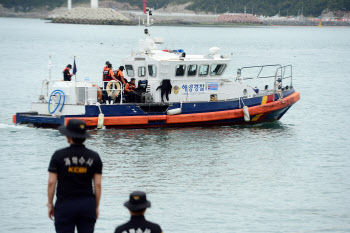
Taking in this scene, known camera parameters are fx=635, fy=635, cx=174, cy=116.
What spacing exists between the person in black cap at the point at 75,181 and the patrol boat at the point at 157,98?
13213mm

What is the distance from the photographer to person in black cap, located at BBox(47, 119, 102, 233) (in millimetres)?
6977

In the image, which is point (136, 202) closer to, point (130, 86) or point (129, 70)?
point (130, 86)

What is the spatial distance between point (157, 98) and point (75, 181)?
14.3m

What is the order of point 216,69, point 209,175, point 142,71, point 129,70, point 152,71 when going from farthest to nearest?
point 216,69 → point 129,70 → point 142,71 → point 152,71 → point 209,175

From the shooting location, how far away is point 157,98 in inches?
842

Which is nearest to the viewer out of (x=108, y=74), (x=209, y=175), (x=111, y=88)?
(x=209, y=175)

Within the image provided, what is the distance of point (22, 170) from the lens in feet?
55.5

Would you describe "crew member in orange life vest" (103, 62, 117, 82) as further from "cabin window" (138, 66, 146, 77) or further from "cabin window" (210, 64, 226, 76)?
"cabin window" (210, 64, 226, 76)

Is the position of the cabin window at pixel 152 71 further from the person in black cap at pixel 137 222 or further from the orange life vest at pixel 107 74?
the person in black cap at pixel 137 222

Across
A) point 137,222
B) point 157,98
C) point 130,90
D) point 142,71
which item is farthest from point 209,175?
point 137,222

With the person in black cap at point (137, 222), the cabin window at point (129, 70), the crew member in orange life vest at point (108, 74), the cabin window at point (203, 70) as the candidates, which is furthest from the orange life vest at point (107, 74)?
the person in black cap at point (137, 222)

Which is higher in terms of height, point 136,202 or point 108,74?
point 108,74

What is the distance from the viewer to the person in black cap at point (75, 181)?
6.98m

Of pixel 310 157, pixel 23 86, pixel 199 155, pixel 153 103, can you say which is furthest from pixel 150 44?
pixel 23 86
